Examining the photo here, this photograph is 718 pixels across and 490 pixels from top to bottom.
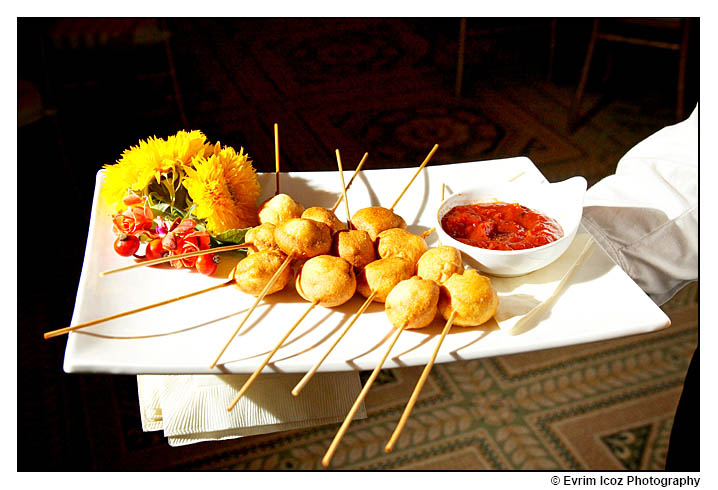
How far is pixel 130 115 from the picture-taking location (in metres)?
3.17

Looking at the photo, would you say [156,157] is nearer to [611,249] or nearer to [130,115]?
[611,249]

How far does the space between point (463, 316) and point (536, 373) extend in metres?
1.08

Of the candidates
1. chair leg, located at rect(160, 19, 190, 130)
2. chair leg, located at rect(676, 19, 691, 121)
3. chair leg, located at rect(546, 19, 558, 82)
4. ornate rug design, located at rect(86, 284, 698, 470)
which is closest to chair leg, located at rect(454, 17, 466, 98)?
chair leg, located at rect(546, 19, 558, 82)

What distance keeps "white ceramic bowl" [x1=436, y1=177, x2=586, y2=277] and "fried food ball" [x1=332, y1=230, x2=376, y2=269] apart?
0.45 feet

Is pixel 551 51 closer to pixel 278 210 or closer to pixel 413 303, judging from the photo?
pixel 278 210

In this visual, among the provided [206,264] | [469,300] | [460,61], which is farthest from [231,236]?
[460,61]

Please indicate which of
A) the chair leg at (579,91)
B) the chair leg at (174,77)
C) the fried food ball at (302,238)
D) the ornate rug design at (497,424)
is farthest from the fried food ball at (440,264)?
the chair leg at (579,91)

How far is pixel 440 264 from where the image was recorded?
1075 millimetres

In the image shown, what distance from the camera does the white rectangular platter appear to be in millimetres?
980

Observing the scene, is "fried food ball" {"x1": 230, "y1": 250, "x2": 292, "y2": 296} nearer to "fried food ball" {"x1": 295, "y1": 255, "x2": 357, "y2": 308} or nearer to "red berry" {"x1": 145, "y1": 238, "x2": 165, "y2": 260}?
"fried food ball" {"x1": 295, "y1": 255, "x2": 357, "y2": 308}

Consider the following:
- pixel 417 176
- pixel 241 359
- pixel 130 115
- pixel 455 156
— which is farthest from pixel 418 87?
pixel 241 359

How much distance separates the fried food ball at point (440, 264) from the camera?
1065mm

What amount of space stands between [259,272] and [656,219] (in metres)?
0.77

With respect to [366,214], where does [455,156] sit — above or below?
below
